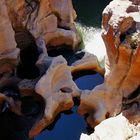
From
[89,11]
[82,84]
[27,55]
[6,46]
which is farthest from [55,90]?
[89,11]

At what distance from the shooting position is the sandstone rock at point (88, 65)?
16.0 m

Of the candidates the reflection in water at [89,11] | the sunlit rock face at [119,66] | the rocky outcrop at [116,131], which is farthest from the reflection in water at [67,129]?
the reflection in water at [89,11]

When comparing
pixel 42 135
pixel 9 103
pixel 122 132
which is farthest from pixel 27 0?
pixel 122 132

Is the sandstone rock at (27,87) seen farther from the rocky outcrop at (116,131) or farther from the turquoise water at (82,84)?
the rocky outcrop at (116,131)

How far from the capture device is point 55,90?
1453 centimetres

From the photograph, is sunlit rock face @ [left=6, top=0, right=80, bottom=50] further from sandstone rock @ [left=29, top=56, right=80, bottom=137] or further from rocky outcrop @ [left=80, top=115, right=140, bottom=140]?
rocky outcrop @ [left=80, top=115, right=140, bottom=140]

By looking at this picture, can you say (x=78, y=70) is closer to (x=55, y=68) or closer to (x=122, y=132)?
(x=55, y=68)

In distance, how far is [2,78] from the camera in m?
15.2

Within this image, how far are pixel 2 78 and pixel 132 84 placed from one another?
5.07 m

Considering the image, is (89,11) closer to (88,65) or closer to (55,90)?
(88,65)

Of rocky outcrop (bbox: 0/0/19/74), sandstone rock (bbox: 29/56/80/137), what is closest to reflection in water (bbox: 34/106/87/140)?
sandstone rock (bbox: 29/56/80/137)

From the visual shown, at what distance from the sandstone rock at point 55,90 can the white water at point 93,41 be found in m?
2.86

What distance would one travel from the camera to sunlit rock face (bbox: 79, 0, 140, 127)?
12.2 meters

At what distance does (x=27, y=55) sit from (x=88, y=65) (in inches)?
109
